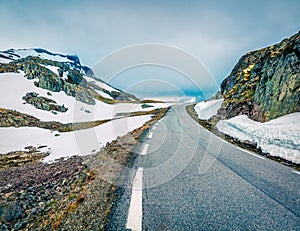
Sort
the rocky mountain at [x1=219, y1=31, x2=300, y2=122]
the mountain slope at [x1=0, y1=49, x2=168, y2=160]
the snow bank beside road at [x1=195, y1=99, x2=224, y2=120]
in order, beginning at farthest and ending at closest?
the snow bank beside road at [x1=195, y1=99, x2=224, y2=120] → the mountain slope at [x1=0, y1=49, x2=168, y2=160] → the rocky mountain at [x1=219, y1=31, x2=300, y2=122]

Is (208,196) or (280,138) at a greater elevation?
(280,138)

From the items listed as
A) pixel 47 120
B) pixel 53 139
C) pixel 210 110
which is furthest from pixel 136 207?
pixel 47 120

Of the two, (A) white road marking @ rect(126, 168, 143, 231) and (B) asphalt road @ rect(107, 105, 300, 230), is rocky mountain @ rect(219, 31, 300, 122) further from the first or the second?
(A) white road marking @ rect(126, 168, 143, 231)

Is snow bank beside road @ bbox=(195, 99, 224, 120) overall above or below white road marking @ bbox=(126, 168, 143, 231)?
above

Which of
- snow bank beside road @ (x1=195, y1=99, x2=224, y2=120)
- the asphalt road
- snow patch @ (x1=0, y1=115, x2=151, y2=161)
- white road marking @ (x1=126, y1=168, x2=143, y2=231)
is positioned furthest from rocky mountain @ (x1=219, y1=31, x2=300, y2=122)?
white road marking @ (x1=126, y1=168, x2=143, y2=231)

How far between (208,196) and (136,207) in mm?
1370

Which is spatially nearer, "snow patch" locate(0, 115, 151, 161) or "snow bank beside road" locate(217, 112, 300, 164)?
"snow bank beside road" locate(217, 112, 300, 164)

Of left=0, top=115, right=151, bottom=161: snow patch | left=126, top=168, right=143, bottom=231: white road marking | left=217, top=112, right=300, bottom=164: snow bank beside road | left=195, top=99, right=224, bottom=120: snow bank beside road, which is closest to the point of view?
left=126, top=168, right=143, bottom=231: white road marking

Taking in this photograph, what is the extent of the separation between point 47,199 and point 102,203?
9.24 feet

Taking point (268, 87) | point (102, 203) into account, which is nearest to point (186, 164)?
point (102, 203)

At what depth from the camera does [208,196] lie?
129 inches

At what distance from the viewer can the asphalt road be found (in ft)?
8.20

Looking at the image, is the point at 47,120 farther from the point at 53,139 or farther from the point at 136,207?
the point at 136,207

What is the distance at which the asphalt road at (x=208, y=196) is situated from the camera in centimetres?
250
